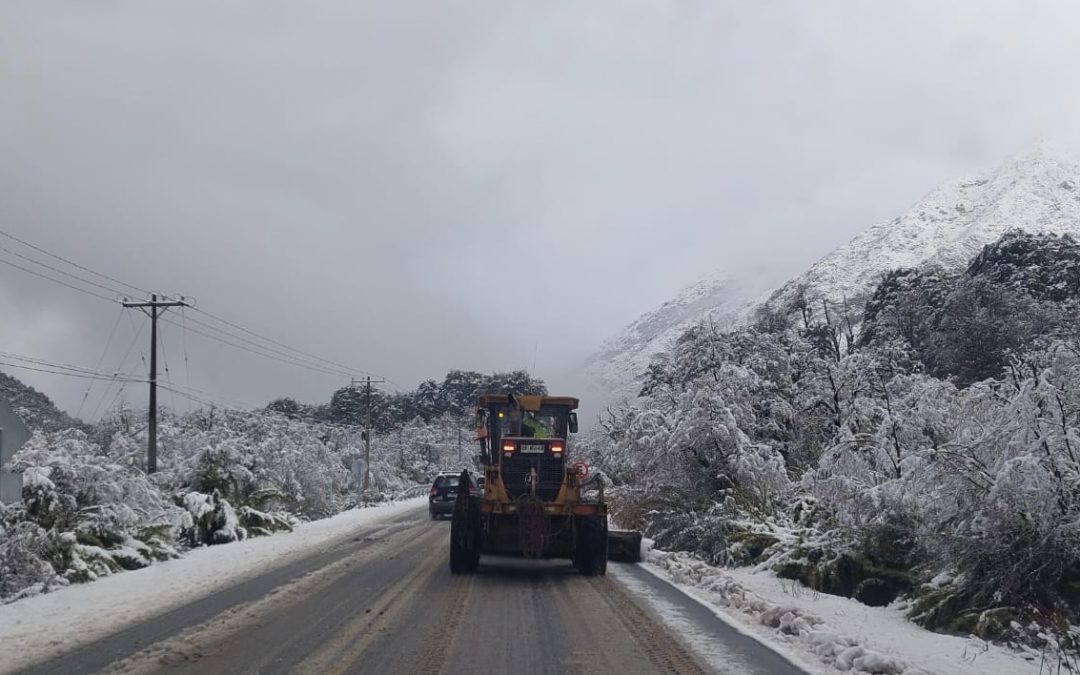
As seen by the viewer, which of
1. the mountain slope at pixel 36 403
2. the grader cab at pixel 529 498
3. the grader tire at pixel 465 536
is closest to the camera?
the grader tire at pixel 465 536

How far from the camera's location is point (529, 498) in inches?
591

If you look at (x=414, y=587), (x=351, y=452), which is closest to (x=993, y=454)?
(x=414, y=587)

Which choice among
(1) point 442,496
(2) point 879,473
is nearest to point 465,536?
(2) point 879,473

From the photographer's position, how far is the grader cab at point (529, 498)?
14859 millimetres

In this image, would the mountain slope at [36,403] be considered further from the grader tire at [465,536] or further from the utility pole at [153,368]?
the grader tire at [465,536]

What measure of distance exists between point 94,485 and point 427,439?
7194 cm

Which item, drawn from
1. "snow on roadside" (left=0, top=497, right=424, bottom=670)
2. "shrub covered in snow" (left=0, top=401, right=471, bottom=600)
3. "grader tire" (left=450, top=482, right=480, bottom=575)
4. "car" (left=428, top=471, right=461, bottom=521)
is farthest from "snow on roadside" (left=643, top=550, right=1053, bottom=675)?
"car" (left=428, top=471, right=461, bottom=521)

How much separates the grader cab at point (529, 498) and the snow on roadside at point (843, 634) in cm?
205

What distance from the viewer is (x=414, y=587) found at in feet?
42.5

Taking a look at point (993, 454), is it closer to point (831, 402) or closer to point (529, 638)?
point (529, 638)

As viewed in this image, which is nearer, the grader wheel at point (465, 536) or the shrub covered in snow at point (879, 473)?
the shrub covered in snow at point (879, 473)

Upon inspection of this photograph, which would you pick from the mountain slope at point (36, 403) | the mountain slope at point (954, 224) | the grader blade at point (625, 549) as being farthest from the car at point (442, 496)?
the mountain slope at point (954, 224)

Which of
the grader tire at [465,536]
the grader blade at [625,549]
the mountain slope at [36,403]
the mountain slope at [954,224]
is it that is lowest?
the grader blade at [625,549]

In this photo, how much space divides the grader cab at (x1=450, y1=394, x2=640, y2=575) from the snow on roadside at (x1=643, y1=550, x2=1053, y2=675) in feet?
6.74
